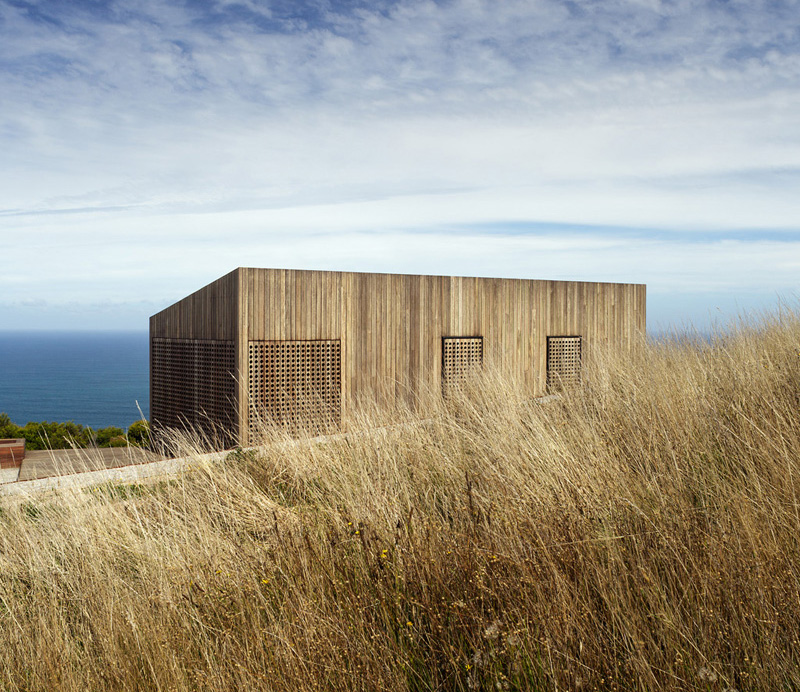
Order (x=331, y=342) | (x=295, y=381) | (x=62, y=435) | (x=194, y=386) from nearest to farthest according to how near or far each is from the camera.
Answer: (x=295, y=381)
(x=331, y=342)
(x=194, y=386)
(x=62, y=435)

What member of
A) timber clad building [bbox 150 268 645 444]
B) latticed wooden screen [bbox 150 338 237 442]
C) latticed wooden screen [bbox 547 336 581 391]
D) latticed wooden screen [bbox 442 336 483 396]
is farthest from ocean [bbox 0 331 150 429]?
latticed wooden screen [bbox 442 336 483 396]

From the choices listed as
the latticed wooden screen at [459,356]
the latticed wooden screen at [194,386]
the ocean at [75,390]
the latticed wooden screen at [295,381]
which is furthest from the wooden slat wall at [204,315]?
the ocean at [75,390]

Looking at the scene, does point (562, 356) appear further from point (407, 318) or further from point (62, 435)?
point (62, 435)

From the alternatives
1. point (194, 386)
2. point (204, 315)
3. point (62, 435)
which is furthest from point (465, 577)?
point (62, 435)

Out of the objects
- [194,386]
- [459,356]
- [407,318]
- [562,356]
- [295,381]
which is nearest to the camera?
[295,381]

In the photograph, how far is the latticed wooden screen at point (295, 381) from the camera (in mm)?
9664

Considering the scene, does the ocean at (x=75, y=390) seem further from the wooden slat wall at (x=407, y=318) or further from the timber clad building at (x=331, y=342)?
the wooden slat wall at (x=407, y=318)

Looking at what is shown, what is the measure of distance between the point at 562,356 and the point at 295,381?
6616 millimetres

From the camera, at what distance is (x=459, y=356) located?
12.1m

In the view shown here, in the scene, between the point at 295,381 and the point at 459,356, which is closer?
the point at 295,381

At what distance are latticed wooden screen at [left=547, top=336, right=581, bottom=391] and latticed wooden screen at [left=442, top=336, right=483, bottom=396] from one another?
217 centimetres

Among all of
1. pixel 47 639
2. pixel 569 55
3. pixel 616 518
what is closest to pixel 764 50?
pixel 569 55

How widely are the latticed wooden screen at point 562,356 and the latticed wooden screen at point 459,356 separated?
7.13ft

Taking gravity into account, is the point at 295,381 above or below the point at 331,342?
below
